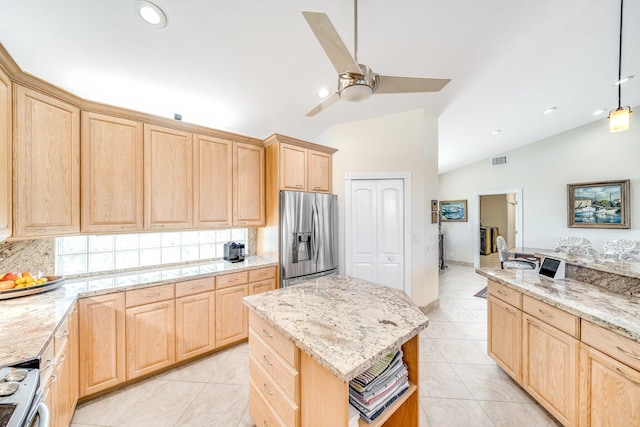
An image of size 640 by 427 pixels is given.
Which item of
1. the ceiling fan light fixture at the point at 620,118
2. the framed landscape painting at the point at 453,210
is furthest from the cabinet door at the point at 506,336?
the framed landscape painting at the point at 453,210

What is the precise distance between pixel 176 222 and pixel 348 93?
6.96ft

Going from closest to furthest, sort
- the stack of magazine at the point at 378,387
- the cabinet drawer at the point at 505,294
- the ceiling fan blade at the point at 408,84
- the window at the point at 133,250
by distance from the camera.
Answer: the stack of magazine at the point at 378,387 < the ceiling fan blade at the point at 408,84 < the cabinet drawer at the point at 505,294 < the window at the point at 133,250

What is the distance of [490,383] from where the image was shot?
207cm

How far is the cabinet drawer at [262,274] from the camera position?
2654 mm

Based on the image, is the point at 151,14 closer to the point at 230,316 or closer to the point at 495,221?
the point at 230,316

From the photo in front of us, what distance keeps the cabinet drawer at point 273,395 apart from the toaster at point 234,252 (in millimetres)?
1547

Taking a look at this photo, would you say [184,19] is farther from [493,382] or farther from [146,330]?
[493,382]

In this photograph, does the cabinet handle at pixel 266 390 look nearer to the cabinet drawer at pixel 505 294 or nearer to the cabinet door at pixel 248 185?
the cabinet door at pixel 248 185

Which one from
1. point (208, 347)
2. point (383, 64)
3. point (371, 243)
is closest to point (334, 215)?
point (371, 243)

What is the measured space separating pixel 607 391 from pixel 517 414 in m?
0.71

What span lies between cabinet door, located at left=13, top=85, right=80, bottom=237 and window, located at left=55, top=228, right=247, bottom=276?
44cm

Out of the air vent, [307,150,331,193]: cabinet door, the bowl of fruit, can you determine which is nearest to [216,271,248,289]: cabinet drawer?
the bowl of fruit

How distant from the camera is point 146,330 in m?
2.04

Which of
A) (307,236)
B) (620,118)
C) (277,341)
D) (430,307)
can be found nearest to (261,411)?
(277,341)
